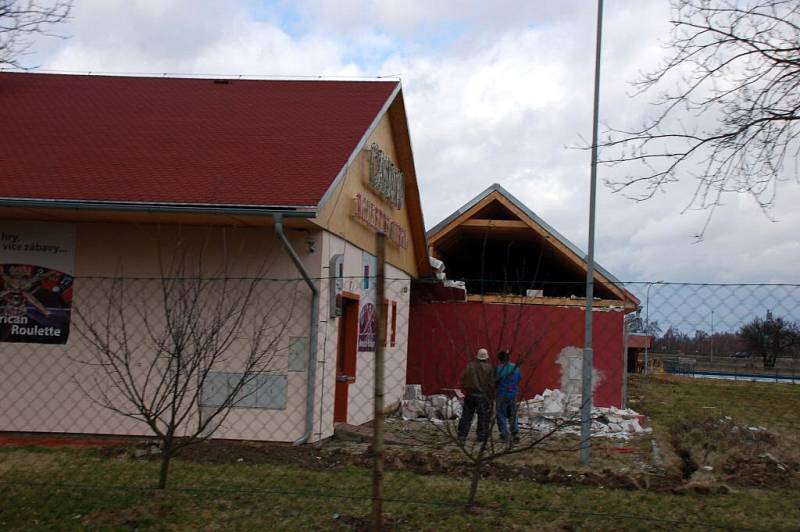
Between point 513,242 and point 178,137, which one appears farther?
point 513,242

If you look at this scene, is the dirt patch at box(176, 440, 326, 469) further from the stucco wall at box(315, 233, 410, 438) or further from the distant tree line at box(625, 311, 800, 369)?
the distant tree line at box(625, 311, 800, 369)

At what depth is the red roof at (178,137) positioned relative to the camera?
452 inches

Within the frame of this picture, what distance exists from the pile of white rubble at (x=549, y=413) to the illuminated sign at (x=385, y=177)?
406 centimetres

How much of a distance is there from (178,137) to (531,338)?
31.9ft

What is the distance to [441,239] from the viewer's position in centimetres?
2209

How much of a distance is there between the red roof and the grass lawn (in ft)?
11.7

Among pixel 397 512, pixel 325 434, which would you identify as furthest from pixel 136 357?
pixel 397 512

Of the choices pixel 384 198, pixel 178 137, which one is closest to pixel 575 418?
pixel 384 198

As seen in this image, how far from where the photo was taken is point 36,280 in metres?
12.3

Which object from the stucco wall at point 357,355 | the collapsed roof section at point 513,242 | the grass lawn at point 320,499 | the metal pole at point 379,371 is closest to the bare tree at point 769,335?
the grass lawn at point 320,499

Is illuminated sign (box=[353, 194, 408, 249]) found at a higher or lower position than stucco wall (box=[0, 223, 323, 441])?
higher

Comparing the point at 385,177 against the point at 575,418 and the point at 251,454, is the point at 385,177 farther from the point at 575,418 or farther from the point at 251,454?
the point at 251,454

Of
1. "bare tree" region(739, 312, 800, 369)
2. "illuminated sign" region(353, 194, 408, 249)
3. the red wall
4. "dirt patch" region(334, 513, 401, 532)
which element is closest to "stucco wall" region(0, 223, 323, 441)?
"illuminated sign" region(353, 194, 408, 249)

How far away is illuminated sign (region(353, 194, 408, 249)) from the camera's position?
14039mm
